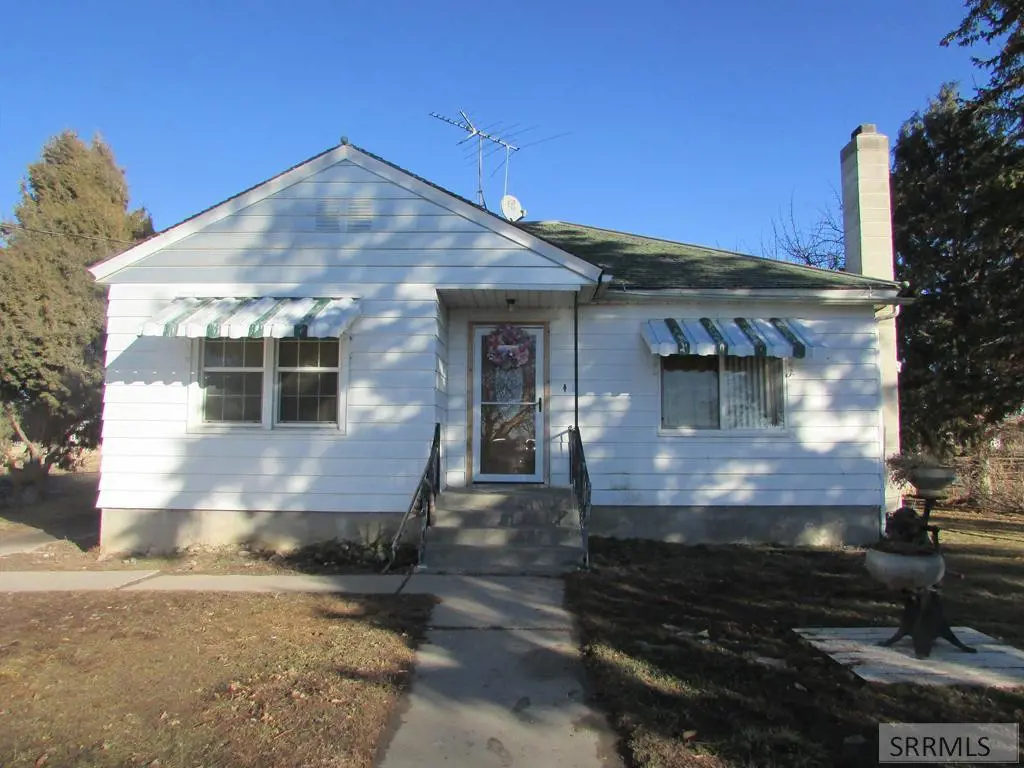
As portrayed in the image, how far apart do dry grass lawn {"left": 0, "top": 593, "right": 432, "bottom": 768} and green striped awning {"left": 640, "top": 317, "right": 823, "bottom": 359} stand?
4.45 m

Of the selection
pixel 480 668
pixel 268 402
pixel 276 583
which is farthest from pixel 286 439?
pixel 480 668

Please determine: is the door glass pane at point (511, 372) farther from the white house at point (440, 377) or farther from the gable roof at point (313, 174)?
the gable roof at point (313, 174)

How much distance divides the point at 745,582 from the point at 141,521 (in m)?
7.21

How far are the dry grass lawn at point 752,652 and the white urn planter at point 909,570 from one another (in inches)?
28.0

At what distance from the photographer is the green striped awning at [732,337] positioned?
8.52 meters

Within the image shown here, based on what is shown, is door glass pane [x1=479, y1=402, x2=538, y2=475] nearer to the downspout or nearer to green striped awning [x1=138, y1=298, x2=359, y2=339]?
the downspout

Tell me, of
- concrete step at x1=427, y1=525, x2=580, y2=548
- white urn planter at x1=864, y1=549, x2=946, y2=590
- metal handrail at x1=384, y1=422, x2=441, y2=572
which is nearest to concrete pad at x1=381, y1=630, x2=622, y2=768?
white urn planter at x1=864, y1=549, x2=946, y2=590

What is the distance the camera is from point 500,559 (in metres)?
7.57

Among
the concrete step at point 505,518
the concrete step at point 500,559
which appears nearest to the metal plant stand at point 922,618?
the concrete step at point 500,559

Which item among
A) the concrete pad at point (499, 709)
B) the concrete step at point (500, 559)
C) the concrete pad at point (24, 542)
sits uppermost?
the concrete step at point (500, 559)

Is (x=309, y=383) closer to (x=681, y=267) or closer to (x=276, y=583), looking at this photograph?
(x=276, y=583)

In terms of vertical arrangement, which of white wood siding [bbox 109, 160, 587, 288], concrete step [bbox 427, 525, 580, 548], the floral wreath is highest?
white wood siding [bbox 109, 160, 587, 288]

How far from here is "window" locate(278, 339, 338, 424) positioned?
877 centimetres

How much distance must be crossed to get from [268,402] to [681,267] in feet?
20.0
